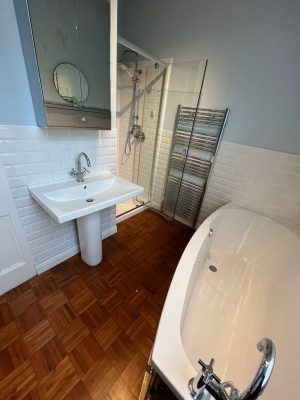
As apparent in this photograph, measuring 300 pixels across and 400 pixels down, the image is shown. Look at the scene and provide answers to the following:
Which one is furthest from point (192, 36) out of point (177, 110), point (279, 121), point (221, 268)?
point (221, 268)

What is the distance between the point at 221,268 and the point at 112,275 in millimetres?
982

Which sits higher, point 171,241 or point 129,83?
point 129,83

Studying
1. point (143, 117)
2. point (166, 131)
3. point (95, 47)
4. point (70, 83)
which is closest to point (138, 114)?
point (143, 117)

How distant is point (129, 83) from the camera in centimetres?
224

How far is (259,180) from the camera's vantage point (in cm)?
165

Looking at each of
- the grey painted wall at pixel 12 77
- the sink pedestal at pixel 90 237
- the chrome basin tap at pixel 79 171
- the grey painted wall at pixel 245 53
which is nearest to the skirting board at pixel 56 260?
the sink pedestal at pixel 90 237

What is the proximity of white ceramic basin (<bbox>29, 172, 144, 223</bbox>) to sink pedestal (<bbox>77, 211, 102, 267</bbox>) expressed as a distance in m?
0.18

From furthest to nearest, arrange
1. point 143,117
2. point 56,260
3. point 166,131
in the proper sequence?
point 143,117 < point 166,131 < point 56,260

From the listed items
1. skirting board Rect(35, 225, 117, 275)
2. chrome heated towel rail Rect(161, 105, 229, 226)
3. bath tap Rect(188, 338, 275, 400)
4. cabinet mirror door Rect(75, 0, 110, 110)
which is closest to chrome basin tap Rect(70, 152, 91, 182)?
cabinet mirror door Rect(75, 0, 110, 110)

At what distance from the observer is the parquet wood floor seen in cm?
94

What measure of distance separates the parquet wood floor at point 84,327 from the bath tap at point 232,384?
2.07 ft

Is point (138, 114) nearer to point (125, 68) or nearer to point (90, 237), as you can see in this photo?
point (125, 68)

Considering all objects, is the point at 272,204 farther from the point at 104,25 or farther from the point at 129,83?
the point at 129,83

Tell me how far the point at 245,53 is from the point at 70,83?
1422 millimetres
